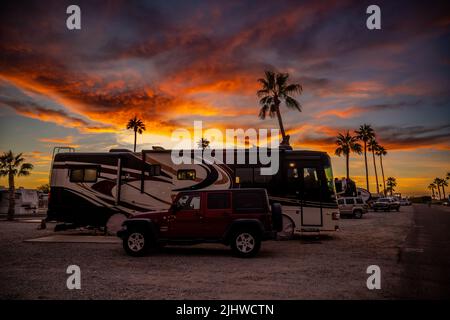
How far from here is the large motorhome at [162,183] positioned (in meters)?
13.2

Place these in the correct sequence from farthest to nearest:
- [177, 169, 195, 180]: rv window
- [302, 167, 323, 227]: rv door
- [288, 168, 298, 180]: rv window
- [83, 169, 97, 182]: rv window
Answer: [83, 169, 97, 182]: rv window < [177, 169, 195, 180]: rv window < [288, 168, 298, 180]: rv window < [302, 167, 323, 227]: rv door

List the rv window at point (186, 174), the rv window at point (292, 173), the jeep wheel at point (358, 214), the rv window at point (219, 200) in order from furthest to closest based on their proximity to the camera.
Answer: the jeep wheel at point (358, 214) < the rv window at point (186, 174) < the rv window at point (292, 173) < the rv window at point (219, 200)

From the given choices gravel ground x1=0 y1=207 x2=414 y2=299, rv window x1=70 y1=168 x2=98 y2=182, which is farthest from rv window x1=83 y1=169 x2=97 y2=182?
gravel ground x1=0 y1=207 x2=414 y2=299

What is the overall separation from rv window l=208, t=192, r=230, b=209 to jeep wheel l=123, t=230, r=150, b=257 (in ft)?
7.61

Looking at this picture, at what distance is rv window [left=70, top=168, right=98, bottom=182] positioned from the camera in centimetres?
1451

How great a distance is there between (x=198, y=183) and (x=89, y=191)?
16.8 feet

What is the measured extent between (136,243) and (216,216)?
2695 millimetres

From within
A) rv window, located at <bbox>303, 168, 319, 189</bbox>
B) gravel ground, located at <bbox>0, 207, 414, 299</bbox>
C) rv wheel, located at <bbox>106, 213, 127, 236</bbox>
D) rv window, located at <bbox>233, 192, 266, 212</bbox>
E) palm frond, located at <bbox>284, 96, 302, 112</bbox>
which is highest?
palm frond, located at <bbox>284, 96, 302, 112</bbox>

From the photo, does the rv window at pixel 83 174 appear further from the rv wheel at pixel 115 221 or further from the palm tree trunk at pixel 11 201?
the palm tree trunk at pixel 11 201

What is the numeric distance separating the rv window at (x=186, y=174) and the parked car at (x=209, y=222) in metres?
3.85

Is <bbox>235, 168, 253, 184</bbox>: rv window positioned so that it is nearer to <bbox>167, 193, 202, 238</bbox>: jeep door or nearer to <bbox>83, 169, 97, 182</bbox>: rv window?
<bbox>167, 193, 202, 238</bbox>: jeep door

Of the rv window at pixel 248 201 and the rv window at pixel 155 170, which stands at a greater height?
the rv window at pixel 155 170

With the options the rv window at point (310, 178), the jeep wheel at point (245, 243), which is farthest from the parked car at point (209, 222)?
the rv window at point (310, 178)
